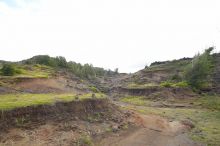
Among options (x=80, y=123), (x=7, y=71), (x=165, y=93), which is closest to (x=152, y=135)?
(x=80, y=123)

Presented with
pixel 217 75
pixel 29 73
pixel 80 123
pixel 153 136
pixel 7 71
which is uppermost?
pixel 217 75

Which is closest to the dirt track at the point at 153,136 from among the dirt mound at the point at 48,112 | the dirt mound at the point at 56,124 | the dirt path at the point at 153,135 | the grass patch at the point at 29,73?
the dirt path at the point at 153,135

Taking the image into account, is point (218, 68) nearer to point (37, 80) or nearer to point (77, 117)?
point (37, 80)

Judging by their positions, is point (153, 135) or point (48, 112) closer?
point (48, 112)

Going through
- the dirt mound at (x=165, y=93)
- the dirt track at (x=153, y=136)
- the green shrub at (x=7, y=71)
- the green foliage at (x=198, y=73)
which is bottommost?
the dirt track at (x=153, y=136)

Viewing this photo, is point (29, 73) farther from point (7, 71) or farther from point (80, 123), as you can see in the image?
point (80, 123)

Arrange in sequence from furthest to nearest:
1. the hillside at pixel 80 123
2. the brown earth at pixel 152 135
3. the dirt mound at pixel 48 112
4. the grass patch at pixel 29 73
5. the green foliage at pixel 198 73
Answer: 1. the green foliage at pixel 198 73
2. the grass patch at pixel 29 73
3. the brown earth at pixel 152 135
4. the hillside at pixel 80 123
5. the dirt mound at pixel 48 112

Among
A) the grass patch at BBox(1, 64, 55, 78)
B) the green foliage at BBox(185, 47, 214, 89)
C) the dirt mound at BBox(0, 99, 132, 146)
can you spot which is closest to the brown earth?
the dirt mound at BBox(0, 99, 132, 146)

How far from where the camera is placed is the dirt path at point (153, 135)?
16.2 metres

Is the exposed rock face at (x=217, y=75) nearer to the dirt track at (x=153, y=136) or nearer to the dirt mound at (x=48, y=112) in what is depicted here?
the dirt track at (x=153, y=136)

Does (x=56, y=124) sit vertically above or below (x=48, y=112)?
below

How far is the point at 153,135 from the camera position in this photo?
18.7 m

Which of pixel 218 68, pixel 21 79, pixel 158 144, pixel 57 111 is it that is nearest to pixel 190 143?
pixel 158 144

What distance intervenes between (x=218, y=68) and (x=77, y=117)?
183ft
